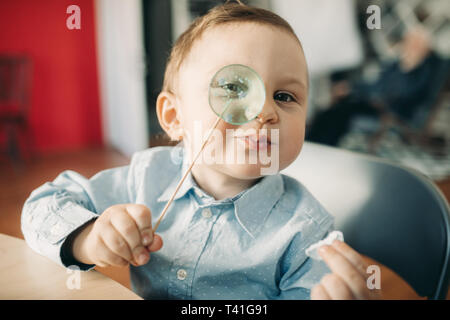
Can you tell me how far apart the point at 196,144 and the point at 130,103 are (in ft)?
6.51

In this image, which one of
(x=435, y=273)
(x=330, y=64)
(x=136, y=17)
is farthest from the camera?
(x=330, y=64)

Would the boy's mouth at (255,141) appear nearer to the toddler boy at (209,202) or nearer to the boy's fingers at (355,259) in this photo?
the toddler boy at (209,202)

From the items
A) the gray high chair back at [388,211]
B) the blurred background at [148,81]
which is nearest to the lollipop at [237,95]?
the blurred background at [148,81]

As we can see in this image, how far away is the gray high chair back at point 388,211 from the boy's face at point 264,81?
211mm

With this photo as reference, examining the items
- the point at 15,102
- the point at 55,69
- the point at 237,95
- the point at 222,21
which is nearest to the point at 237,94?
the point at 237,95

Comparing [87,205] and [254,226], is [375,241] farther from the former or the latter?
[87,205]

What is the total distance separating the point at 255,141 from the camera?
1.45 feet

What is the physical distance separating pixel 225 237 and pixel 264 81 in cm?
24

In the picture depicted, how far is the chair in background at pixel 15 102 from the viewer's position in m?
1.35

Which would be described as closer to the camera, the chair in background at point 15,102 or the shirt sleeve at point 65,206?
the shirt sleeve at point 65,206

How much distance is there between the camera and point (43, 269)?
1.43 feet

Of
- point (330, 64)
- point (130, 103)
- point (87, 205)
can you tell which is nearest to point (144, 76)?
point (130, 103)

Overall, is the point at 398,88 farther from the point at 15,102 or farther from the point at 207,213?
the point at 207,213

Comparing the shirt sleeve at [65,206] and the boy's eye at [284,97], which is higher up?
the boy's eye at [284,97]
